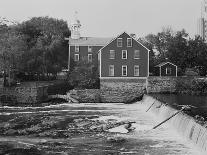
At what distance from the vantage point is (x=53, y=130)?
32.1 meters

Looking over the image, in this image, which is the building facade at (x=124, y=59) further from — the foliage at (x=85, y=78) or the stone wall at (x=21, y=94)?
the stone wall at (x=21, y=94)

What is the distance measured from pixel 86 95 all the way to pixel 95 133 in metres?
21.9

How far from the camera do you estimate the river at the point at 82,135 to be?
25.4 meters

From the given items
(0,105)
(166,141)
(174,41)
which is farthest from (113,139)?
(174,41)

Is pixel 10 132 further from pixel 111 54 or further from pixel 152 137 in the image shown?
pixel 111 54

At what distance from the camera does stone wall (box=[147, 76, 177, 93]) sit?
53.2 m

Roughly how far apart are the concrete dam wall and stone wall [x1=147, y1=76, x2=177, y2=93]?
490 inches

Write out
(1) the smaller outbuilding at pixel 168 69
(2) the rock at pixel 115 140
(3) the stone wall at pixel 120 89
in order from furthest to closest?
(1) the smaller outbuilding at pixel 168 69 → (3) the stone wall at pixel 120 89 → (2) the rock at pixel 115 140

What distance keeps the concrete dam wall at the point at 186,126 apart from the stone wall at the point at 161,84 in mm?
12435

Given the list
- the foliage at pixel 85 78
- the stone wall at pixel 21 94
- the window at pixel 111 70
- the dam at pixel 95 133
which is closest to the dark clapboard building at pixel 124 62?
the window at pixel 111 70

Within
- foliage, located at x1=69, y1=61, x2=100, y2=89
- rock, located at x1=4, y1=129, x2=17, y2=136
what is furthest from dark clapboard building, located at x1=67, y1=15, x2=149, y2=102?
rock, located at x1=4, y1=129, x2=17, y2=136

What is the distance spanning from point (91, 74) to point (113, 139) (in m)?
29.0

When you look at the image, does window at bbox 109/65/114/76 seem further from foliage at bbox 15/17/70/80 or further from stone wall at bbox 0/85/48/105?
foliage at bbox 15/17/70/80

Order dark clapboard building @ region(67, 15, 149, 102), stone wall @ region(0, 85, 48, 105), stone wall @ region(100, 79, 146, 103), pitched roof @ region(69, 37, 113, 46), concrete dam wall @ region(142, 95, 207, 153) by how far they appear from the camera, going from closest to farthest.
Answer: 1. concrete dam wall @ region(142, 95, 207, 153)
2. stone wall @ region(0, 85, 48, 105)
3. stone wall @ region(100, 79, 146, 103)
4. dark clapboard building @ region(67, 15, 149, 102)
5. pitched roof @ region(69, 37, 113, 46)
